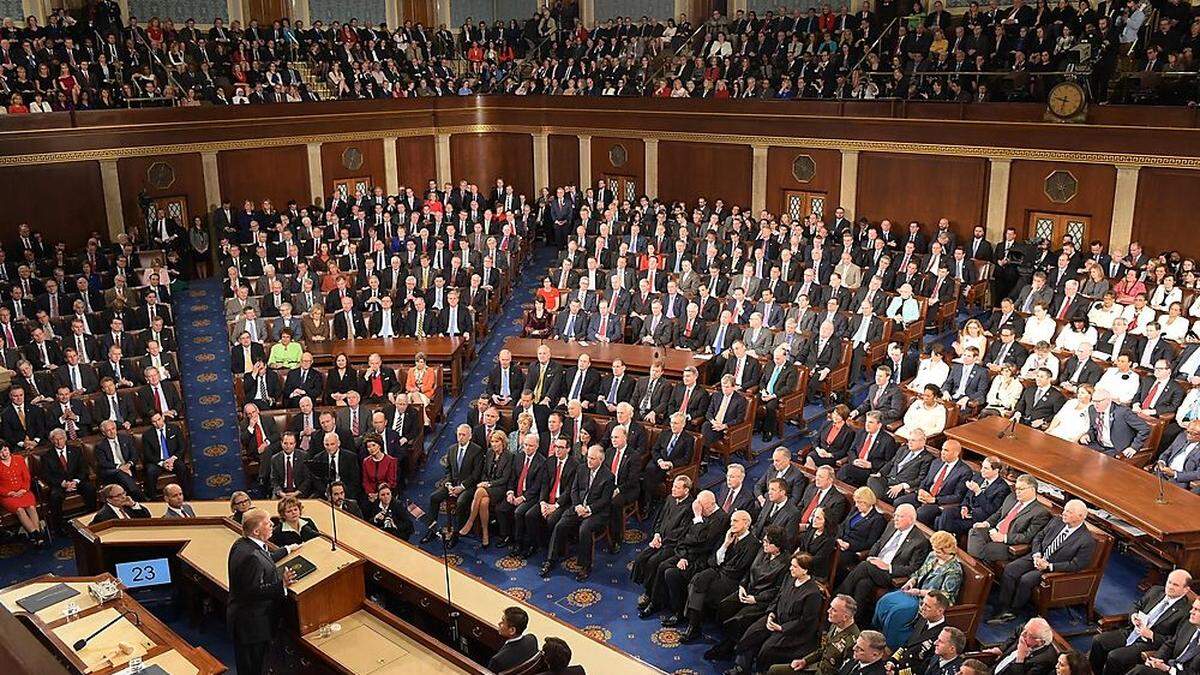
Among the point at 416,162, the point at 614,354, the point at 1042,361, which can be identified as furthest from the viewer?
the point at 416,162

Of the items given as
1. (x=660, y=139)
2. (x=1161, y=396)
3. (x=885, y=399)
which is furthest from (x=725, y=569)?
(x=660, y=139)

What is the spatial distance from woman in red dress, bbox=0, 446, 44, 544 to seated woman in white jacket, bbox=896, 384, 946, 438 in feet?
28.0

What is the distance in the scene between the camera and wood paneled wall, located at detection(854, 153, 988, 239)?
17578 millimetres

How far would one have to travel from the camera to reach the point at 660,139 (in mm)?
21875

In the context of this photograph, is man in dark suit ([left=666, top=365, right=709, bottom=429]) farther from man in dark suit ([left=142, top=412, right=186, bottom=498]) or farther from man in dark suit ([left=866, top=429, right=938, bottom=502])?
man in dark suit ([left=142, top=412, right=186, bottom=498])

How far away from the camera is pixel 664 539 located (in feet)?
27.2

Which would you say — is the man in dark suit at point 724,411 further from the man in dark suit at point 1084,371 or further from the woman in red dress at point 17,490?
the woman in red dress at point 17,490

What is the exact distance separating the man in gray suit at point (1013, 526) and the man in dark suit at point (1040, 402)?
2.36 meters

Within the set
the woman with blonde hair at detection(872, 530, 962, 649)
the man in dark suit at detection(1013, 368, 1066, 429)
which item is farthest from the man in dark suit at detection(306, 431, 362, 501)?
the man in dark suit at detection(1013, 368, 1066, 429)

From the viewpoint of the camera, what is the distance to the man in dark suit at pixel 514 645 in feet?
19.5

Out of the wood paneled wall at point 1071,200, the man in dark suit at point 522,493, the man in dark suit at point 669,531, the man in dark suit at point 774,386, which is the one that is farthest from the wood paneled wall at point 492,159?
the man in dark suit at point 669,531

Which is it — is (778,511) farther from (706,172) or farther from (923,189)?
(706,172)

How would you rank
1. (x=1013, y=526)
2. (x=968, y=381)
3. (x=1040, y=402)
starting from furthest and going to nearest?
(x=968, y=381), (x=1040, y=402), (x=1013, y=526)

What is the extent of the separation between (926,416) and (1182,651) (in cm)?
397
